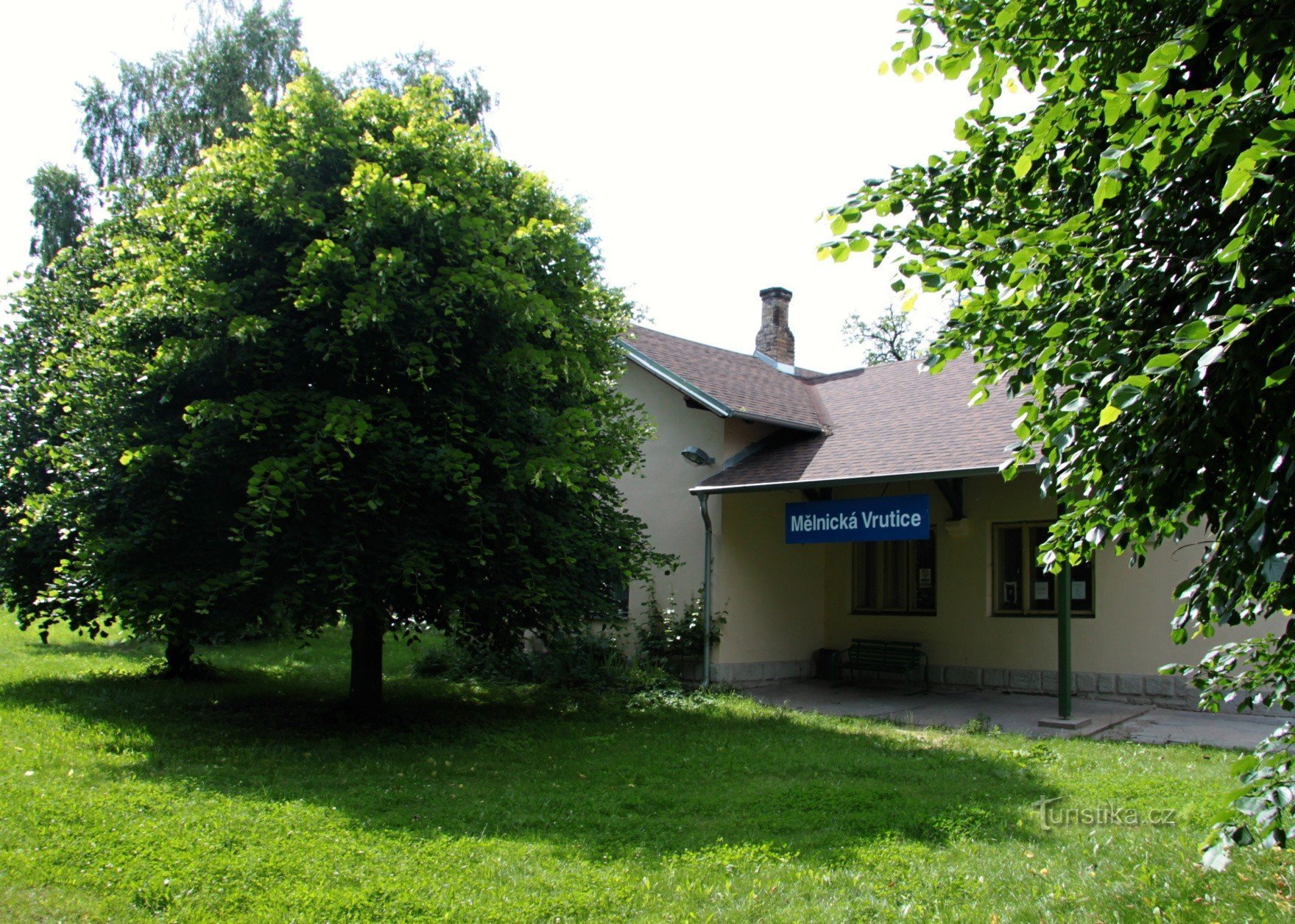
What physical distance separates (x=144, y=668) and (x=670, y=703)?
321 inches

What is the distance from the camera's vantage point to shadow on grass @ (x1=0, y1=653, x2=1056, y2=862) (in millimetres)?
6176

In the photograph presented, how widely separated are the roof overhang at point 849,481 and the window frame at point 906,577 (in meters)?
2.25

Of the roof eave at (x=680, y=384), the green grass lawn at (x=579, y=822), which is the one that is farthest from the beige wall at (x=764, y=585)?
the green grass lawn at (x=579, y=822)

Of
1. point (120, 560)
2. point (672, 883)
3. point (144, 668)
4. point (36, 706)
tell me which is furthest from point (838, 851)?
point (144, 668)

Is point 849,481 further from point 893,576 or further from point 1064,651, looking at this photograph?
point 893,576

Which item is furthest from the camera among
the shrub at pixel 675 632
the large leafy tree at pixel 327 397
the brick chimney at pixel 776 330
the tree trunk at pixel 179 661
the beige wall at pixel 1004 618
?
the brick chimney at pixel 776 330

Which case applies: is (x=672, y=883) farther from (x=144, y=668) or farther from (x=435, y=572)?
(x=144, y=668)

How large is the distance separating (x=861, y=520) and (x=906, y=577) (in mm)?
3071

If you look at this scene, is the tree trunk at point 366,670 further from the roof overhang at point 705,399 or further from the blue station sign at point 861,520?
the blue station sign at point 861,520

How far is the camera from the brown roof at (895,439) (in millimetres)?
11398

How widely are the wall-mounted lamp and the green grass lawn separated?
4539 millimetres

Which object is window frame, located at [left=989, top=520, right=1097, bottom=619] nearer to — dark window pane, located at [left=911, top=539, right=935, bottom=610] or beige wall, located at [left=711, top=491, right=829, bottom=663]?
dark window pane, located at [left=911, top=539, right=935, bottom=610]

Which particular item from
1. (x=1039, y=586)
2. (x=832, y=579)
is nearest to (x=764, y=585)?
(x=832, y=579)

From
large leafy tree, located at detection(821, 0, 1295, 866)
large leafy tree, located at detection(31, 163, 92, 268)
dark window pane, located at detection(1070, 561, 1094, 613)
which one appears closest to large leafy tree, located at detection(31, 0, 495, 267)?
→ large leafy tree, located at detection(31, 163, 92, 268)
